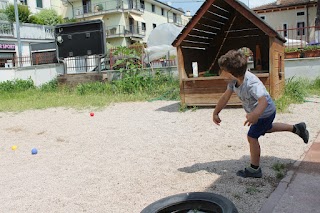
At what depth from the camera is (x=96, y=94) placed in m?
13.7

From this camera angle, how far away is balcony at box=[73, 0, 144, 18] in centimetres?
4631

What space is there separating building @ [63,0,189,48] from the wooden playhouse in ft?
120

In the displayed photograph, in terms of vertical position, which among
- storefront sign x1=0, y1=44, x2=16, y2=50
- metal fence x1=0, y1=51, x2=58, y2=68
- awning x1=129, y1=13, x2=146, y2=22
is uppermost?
awning x1=129, y1=13, x2=146, y2=22

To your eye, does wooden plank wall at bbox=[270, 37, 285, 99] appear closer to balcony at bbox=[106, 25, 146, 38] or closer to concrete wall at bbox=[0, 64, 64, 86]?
concrete wall at bbox=[0, 64, 64, 86]

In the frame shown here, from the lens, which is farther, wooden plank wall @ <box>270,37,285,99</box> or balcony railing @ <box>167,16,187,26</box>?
balcony railing @ <box>167,16,187,26</box>

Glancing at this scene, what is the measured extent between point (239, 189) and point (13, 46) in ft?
111

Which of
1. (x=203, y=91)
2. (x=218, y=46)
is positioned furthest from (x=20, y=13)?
(x=203, y=91)

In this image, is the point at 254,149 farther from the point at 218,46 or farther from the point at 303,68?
the point at 303,68

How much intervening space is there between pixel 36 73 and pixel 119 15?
3125 centimetres

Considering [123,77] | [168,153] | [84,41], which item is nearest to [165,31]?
[84,41]

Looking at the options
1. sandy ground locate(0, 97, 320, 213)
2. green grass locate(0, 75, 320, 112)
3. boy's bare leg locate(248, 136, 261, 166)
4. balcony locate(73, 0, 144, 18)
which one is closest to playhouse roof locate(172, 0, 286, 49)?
green grass locate(0, 75, 320, 112)

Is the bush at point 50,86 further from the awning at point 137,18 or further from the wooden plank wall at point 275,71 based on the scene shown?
the awning at point 137,18

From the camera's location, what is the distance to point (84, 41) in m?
16.4

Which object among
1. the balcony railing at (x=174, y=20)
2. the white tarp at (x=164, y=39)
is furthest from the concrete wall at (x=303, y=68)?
the balcony railing at (x=174, y=20)
